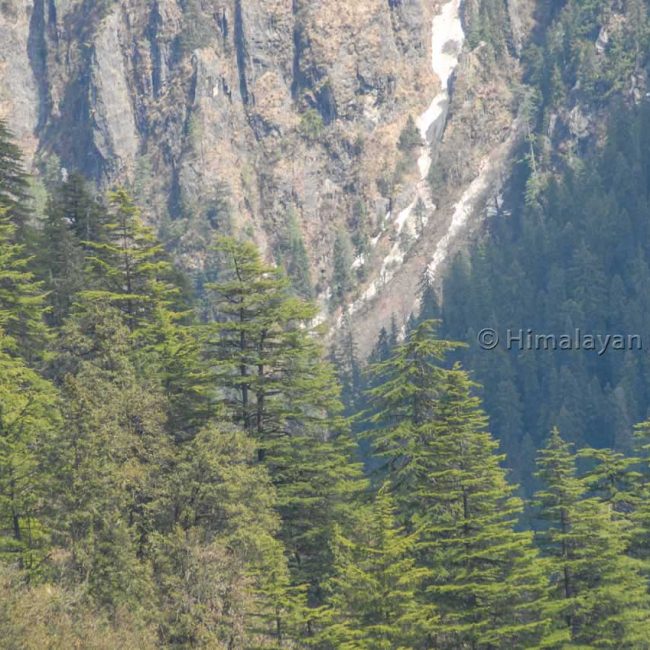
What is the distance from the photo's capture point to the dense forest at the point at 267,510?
34.2 metres

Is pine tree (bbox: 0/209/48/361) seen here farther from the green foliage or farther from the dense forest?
the green foliage

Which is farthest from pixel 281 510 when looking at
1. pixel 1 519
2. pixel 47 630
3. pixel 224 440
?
pixel 47 630

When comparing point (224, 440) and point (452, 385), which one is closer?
point (224, 440)

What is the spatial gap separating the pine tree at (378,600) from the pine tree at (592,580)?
16.3 feet

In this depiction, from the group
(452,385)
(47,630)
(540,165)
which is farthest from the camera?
(540,165)

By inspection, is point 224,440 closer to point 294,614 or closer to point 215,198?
point 294,614

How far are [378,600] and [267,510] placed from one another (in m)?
4.68

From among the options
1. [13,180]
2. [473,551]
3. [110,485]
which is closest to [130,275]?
[110,485]

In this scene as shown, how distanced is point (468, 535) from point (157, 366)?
41.3 feet

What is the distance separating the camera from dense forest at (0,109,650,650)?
34188 mm

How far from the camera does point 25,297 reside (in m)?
52.4

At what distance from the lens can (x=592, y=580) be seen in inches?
1575

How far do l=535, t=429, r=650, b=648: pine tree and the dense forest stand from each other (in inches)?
2.9

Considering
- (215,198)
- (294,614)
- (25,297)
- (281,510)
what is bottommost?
(294,614)
